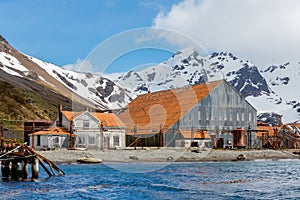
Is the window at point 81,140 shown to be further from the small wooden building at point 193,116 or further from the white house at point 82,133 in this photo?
the small wooden building at point 193,116

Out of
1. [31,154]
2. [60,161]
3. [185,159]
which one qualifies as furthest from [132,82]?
[185,159]

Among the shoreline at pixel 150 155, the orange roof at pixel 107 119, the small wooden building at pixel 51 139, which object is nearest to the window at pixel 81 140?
the small wooden building at pixel 51 139

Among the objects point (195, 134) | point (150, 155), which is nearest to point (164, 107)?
point (195, 134)

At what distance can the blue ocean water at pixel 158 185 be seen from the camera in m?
33.4

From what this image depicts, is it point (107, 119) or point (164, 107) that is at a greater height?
point (164, 107)

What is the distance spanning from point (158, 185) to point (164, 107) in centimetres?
5985

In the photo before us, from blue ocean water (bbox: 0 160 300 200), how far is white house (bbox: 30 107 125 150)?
83.3 ft

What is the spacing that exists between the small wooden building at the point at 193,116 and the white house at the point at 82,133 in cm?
522

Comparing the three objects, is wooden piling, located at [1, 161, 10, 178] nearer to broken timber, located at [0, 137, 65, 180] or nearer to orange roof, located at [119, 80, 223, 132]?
broken timber, located at [0, 137, 65, 180]

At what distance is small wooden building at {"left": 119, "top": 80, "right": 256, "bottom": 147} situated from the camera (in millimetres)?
87500

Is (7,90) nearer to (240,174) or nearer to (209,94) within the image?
(209,94)

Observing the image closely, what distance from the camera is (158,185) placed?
1529 inches

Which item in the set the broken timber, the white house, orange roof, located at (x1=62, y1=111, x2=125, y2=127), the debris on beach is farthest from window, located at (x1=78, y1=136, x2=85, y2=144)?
the broken timber

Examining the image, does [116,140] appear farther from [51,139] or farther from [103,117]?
[51,139]
